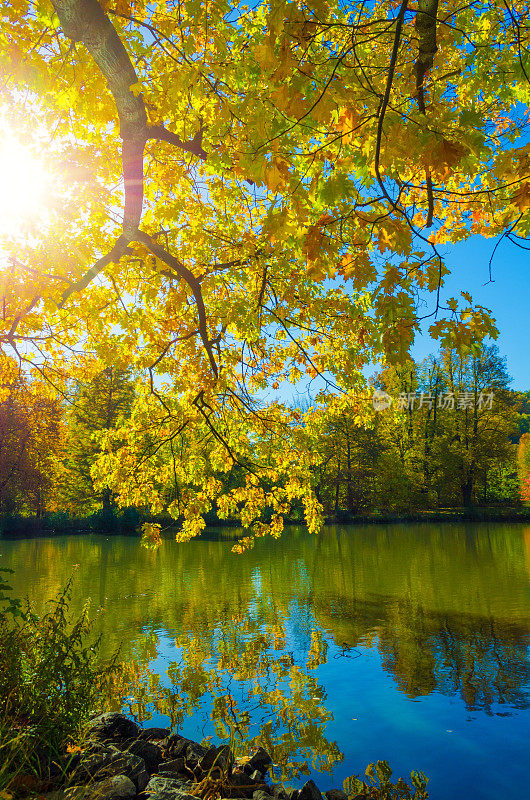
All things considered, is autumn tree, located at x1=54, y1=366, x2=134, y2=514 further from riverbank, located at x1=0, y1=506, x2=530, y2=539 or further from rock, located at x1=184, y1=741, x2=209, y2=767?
rock, located at x1=184, y1=741, x2=209, y2=767

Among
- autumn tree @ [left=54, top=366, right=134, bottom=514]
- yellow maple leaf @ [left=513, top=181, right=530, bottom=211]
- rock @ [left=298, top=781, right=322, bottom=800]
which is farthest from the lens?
autumn tree @ [left=54, top=366, right=134, bottom=514]

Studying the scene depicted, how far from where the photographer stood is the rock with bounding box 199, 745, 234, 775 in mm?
3746

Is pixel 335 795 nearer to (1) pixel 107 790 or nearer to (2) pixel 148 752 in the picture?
(2) pixel 148 752

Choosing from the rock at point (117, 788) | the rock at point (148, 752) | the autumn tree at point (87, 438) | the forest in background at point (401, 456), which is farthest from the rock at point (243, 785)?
the autumn tree at point (87, 438)

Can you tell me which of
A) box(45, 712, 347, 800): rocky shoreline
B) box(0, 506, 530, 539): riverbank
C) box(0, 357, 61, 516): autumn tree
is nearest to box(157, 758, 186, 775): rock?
box(45, 712, 347, 800): rocky shoreline

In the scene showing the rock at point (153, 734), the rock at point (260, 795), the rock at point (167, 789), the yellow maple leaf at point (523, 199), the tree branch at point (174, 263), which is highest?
the tree branch at point (174, 263)

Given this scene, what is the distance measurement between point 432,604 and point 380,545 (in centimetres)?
1045

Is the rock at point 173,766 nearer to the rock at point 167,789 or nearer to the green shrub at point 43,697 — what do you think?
the rock at point 167,789

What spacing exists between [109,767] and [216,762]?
2.69 ft

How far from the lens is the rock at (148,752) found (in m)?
3.83

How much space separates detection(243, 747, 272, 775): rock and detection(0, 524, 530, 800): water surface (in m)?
0.14

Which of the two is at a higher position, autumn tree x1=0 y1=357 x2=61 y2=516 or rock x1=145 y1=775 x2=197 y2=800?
autumn tree x1=0 y1=357 x2=61 y2=516

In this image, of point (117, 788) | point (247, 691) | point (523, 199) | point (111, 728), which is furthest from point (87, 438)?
point (523, 199)

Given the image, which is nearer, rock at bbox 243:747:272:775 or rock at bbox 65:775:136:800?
rock at bbox 65:775:136:800
